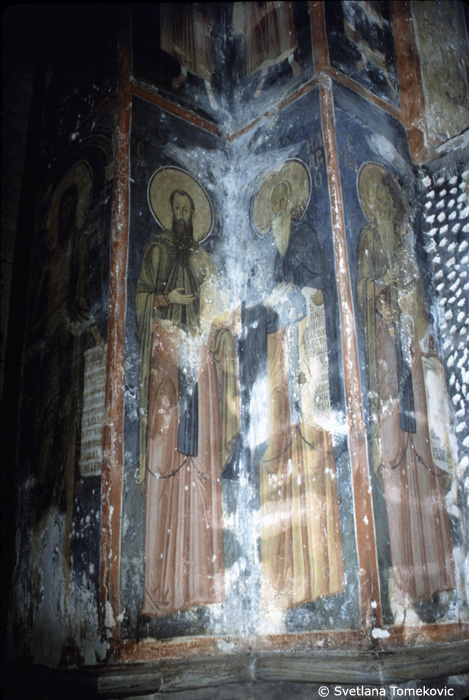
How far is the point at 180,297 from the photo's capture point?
17.2ft

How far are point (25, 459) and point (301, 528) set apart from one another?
2.28 meters

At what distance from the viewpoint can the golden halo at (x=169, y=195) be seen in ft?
17.4

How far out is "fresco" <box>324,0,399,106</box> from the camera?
226 inches

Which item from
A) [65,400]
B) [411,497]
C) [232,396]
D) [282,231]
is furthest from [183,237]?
[411,497]

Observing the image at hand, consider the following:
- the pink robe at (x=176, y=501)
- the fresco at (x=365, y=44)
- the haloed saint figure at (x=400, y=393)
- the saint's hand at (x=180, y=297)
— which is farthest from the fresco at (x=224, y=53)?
the pink robe at (x=176, y=501)

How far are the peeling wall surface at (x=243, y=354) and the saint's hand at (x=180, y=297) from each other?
22mm

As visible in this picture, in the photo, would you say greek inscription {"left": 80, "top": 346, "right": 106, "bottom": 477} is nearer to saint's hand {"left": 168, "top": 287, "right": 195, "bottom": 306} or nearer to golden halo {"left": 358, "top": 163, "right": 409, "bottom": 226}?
saint's hand {"left": 168, "top": 287, "right": 195, "bottom": 306}

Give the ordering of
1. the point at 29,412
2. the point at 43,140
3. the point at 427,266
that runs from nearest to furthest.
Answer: the point at 29,412
the point at 427,266
the point at 43,140

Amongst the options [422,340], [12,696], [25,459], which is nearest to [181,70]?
[422,340]

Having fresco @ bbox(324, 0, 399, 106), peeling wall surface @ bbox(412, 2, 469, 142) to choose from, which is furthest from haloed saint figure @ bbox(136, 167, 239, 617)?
peeling wall surface @ bbox(412, 2, 469, 142)

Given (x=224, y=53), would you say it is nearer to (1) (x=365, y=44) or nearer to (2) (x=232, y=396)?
(1) (x=365, y=44)

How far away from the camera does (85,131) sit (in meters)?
5.66

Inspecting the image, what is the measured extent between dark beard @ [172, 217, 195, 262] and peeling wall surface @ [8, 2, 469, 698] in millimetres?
26

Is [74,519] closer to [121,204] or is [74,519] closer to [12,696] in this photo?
[12,696]
